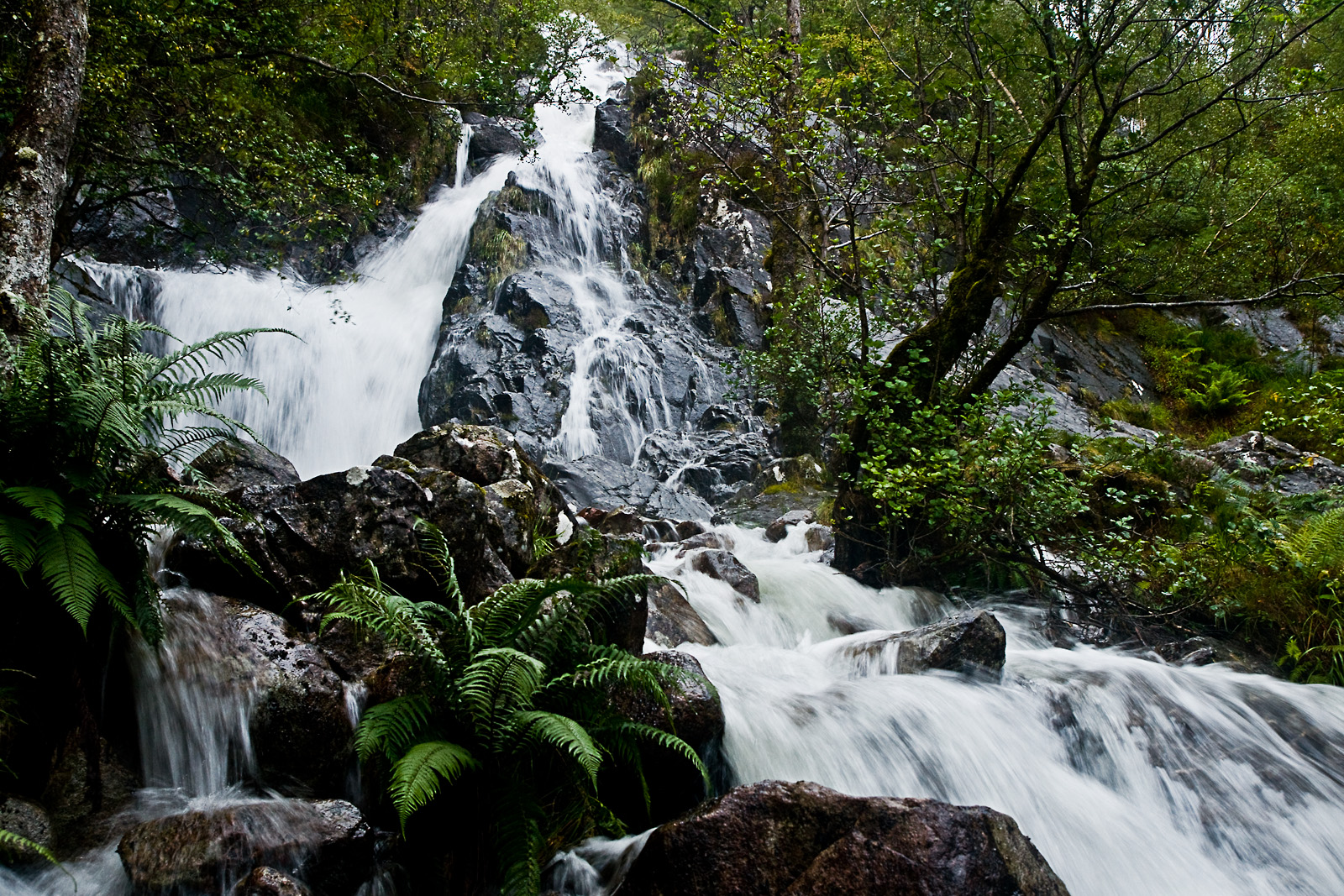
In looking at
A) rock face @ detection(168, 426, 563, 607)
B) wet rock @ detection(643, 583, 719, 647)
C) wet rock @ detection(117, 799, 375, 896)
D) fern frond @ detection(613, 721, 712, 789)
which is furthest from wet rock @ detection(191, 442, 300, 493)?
fern frond @ detection(613, 721, 712, 789)

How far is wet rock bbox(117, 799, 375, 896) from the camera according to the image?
2.69 m

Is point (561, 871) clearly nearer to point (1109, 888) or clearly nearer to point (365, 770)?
point (365, 770)

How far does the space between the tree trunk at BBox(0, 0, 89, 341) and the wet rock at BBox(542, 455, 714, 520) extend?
725 centimetres

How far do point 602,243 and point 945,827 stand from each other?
15.9 metres

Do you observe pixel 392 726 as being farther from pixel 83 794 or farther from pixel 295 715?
pixel 83 794

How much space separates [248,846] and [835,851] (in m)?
2.31

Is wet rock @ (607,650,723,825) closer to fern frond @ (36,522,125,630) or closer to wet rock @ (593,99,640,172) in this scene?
fern frond @ (36,522,125,630)

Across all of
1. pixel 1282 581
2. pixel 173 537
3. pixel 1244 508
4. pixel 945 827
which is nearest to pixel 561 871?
pixel 945 827

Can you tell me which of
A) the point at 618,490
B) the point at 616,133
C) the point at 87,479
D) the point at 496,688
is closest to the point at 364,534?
the point at 87,479

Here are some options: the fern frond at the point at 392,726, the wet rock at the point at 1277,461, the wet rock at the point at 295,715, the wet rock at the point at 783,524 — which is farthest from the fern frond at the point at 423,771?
the wet rock at the point at 1277,461

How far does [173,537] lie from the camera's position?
387cm

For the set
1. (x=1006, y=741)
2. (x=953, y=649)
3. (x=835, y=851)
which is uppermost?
(x=953, y=649)

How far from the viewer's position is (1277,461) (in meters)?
10.0

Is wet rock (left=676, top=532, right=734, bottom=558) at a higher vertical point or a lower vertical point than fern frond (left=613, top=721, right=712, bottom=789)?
higher
